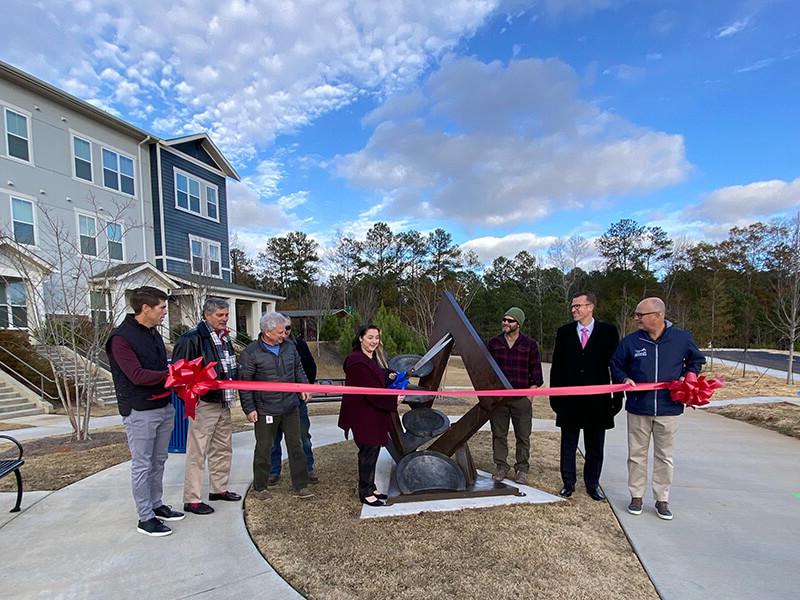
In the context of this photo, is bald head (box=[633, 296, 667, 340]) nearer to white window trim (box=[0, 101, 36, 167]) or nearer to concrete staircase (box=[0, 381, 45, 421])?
concrete staircase (box=[0, 381, 45, 421])

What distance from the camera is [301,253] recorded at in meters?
49.3

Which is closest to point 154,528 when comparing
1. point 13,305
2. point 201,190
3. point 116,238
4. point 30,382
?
point 30,382

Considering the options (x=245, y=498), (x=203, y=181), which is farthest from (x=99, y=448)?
(x=203, y=181)

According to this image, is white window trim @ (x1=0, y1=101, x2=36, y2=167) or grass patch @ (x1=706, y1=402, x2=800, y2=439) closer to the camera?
grass patch @ (x1=706, y1=402, x2=800, y2=439)

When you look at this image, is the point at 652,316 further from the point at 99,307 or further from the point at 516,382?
the point at 99,307

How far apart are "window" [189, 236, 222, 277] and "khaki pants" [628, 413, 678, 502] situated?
18.6 metres

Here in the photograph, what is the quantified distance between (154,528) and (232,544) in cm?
65

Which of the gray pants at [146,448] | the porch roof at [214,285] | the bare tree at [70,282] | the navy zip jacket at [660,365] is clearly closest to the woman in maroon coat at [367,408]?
the gray pants at [146,448]

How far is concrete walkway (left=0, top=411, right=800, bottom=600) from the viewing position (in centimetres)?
267

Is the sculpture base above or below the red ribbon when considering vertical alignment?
below

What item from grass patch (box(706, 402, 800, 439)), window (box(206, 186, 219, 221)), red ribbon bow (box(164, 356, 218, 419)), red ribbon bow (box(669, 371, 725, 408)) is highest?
window (box(206, 186, 219, 221))

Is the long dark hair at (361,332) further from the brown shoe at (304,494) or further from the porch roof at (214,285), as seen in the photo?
Answer: the porch roof at (214,285)

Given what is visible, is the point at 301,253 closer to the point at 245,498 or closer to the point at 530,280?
the point at 530,280

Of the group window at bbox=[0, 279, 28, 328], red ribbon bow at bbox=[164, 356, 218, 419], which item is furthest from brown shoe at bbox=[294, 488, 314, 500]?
window at bbox=[0, 279, 28, 328]
